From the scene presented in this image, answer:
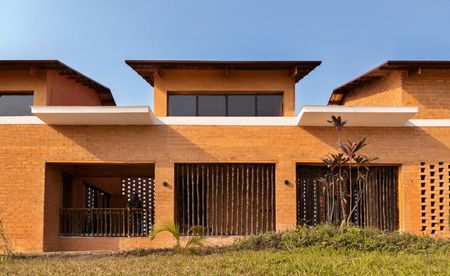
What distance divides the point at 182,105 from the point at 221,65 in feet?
6.44

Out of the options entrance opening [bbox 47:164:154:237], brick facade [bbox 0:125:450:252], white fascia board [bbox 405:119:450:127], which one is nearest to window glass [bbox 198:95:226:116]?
brick facade [bbox 0:125:450:252]

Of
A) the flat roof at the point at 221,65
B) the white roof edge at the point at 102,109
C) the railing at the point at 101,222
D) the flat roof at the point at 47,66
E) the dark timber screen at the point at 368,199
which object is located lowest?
the railing at the point at 101,222

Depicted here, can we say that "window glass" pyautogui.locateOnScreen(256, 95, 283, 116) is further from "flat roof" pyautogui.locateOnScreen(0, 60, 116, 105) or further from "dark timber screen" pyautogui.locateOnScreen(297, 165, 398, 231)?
"flat roof" pyautogui.locateOnScreen(0, 60, 116, 105)

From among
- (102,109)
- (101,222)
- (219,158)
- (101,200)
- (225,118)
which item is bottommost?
(101,222)

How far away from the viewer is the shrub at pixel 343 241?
1297 cm

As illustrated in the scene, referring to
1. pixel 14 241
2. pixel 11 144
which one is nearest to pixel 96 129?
pixel 11 144

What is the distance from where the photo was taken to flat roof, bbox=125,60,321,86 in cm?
1756

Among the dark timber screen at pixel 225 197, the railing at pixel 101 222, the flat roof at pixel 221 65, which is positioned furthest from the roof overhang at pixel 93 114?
the railing at pixel 101 222

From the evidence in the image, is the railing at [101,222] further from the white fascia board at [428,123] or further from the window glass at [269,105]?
the white fascia board at [428,123]

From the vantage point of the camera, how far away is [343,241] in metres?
13.0

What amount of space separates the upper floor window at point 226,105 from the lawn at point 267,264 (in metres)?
6.78

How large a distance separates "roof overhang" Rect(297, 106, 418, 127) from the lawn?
4.69 meters

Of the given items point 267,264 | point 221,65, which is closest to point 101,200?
point 221,65

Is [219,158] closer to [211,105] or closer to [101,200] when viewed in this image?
[211,105]
